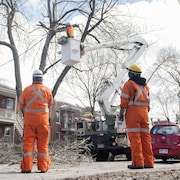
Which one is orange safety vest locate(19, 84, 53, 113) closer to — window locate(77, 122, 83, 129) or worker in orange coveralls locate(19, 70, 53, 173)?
worker in orange coveralls locate(19, 70, 53, 173)

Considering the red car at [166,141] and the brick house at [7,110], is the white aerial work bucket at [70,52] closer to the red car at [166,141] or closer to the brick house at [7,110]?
the red car at [166,141]

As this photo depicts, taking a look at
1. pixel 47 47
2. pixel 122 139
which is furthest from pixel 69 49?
pixel 47 47

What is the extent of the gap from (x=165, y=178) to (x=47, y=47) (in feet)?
64.3

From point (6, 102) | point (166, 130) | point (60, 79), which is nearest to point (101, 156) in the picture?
point (166, 130)

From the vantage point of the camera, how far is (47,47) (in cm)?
2681

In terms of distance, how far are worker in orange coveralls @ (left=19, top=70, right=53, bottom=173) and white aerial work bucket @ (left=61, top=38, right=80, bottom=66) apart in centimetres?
61

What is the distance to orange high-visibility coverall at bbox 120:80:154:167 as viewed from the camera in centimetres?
960

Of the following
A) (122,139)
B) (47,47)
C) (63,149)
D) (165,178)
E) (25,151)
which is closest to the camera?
(165,178)

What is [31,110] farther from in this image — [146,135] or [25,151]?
[146,135]

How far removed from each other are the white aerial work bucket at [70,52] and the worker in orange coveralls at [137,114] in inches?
43.6

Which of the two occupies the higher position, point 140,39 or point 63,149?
point 140,39

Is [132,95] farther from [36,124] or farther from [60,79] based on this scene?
[60,79]

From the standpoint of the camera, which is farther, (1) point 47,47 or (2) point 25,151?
(1) point 47,47

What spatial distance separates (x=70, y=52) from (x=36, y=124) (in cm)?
150
